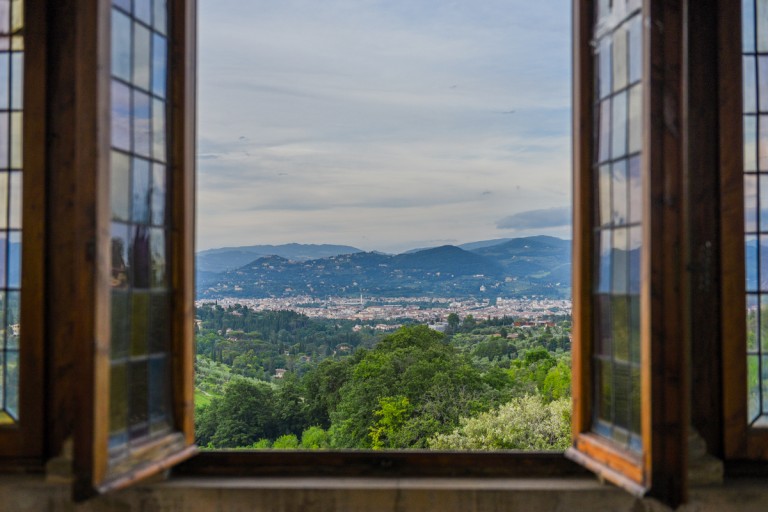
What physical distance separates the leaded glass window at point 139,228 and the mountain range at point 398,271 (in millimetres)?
8906

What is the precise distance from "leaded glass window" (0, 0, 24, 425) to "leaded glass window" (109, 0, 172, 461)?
436mm

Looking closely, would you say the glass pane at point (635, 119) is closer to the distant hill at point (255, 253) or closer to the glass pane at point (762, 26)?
the glass pane at point (762, 26)

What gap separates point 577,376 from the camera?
225cm

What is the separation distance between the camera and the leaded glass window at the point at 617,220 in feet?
6.62

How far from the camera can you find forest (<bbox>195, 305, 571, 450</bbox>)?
10.7 m

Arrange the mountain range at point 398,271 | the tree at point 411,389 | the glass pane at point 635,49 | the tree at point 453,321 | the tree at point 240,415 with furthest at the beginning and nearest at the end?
the tree at point 453,321 < the mountain range at point 398,271 < the tree at point 240,415 < the tree at point 411,389 < the glass pane at point 635,49

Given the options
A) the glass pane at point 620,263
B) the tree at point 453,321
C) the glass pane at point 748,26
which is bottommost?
the tree at point 453,321

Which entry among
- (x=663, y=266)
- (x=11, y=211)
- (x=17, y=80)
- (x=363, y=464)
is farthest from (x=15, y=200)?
(x=663, y=266)

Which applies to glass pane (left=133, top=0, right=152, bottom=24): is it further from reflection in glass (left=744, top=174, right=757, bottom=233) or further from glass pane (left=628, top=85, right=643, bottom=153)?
reflection in glass (left=744, top=174, right=757, bottom=233)

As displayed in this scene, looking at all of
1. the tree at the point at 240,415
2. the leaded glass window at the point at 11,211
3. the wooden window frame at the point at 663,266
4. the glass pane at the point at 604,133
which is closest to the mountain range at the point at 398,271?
the tree at the point at 240,415

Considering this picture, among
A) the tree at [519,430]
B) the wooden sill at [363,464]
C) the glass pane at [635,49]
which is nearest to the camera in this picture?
the glass pane at [635,49]

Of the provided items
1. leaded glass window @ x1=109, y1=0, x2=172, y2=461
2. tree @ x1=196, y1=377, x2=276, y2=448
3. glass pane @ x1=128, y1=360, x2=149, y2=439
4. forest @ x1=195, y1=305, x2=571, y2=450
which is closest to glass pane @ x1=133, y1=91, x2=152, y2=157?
leaded glass window @ x1=109, y1=0, x2=172, y2=461

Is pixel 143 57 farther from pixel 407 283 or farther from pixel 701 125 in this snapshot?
pixel 407 283

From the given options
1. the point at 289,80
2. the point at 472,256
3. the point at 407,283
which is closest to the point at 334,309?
the point at 407,283
